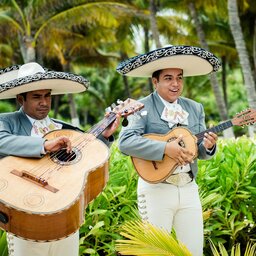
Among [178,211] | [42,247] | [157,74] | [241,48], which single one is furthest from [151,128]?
[241,48]

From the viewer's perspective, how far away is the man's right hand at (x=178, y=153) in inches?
121

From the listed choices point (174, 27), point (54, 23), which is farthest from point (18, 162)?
point (174, 27)

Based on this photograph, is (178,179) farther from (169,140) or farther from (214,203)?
(214,203)

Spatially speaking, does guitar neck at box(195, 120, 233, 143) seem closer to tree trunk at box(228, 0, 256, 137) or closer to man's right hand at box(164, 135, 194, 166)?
man's right hand at box(164, 135, 194, 166)

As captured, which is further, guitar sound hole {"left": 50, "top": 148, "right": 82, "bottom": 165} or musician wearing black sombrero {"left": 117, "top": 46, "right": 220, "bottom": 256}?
musician wearing black sombrero {"left": 117, "top": 46, "right": 220, "bottom": 256}

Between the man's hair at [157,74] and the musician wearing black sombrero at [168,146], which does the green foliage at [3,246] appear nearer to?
the musician wearing black sombrero at [168,146]

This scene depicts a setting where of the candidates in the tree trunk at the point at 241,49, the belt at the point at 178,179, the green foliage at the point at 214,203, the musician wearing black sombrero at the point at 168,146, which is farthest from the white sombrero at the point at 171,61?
the tree trunk at the point at 241,49

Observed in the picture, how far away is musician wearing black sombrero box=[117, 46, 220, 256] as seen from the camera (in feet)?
10.3

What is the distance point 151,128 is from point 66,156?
2.20ft

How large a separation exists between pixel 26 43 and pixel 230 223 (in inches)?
534

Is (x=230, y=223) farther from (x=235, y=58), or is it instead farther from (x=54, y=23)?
(x=235, y=58)

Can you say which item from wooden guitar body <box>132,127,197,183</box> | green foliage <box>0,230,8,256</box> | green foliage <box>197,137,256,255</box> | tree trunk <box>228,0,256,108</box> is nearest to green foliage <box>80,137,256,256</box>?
green foliage <box>197,137,256,255</box>

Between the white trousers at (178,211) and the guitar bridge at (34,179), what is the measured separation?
2.58 feet

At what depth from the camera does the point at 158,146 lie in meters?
3.13
